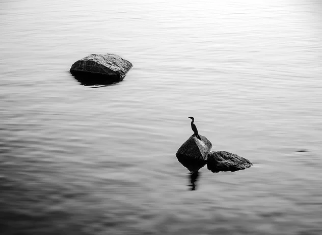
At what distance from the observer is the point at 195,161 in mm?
30422

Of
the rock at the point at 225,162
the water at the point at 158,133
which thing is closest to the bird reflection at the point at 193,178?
the water at the point at 158,133

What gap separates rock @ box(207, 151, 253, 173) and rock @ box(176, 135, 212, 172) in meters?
0.60

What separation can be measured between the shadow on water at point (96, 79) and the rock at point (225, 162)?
66.1ft

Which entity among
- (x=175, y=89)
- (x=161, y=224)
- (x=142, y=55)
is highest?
(x=142, y=55)

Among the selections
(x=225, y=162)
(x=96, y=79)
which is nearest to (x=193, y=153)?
(x=225, y=162)

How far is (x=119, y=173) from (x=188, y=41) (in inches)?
1746

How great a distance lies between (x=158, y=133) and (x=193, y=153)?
5.57m

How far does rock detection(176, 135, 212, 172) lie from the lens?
30.2m

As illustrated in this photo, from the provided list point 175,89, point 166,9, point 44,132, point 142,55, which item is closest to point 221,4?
point 166,9

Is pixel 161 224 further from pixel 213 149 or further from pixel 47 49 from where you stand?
pixel 47 49

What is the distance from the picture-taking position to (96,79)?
Answer: 161 ft

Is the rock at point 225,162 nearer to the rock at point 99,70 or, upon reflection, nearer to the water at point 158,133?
the water at point 158,133

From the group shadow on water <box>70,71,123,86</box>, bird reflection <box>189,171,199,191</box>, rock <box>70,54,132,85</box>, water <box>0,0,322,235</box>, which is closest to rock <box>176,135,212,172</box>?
bird reflection <box>189,171,199,191</box>

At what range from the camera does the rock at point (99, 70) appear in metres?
49.0
